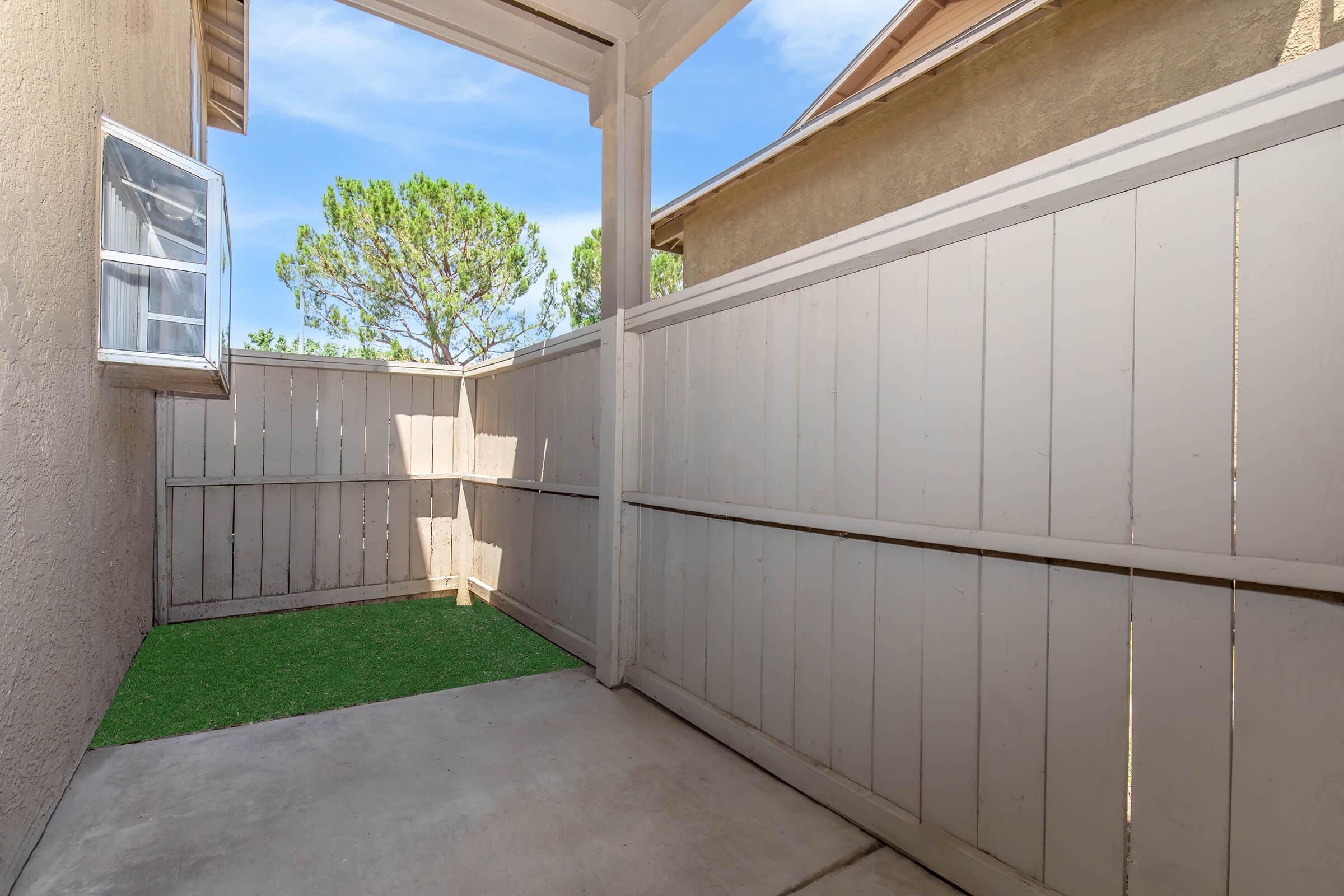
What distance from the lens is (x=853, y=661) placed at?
204 cm

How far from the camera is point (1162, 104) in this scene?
10.5ft

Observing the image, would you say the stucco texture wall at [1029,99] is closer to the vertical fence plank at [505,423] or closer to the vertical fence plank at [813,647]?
the vertical fence plank at [505,423]

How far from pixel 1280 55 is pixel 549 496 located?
411 cm

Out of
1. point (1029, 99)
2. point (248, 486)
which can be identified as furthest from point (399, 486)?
point (1029, 99)

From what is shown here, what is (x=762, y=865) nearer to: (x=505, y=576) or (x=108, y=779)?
(x=108, y=779)

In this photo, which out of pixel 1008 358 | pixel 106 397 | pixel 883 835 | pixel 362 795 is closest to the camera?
pixel 1008 358

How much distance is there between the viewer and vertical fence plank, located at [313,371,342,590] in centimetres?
463

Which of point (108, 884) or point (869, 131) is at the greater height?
point (869, 131)

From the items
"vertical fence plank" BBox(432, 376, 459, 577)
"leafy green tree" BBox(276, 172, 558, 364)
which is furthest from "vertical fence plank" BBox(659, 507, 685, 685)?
"leafy green tree" BBox(276, 172, 558, 364)

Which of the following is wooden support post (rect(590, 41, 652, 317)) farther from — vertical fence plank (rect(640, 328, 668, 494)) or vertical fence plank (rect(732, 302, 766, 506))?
vertical fence plank (rect(732, 302, 766, 506))

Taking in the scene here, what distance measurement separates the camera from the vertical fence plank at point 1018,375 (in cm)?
157

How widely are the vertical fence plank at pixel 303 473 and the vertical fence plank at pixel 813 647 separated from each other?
12.5 ft

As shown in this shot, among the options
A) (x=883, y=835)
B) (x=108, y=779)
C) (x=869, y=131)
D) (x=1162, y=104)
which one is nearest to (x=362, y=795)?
(x=108, y=779)

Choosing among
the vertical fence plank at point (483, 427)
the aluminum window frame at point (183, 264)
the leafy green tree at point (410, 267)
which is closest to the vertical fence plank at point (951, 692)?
the aluminum window frame at point (183, 264)
